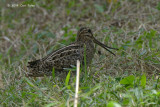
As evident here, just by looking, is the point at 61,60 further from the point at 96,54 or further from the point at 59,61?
the point at 96,54

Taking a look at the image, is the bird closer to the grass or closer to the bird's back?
the bird's back

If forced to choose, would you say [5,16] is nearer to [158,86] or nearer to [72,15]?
[72,15]

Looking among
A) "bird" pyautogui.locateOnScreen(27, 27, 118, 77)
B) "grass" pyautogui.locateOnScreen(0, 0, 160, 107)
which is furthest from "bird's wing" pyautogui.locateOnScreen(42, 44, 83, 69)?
"grass" pyautogui.locateOnScreen(0, 0, 160, 107)

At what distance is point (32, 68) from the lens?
4.30 metres

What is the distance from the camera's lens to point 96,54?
5.12m

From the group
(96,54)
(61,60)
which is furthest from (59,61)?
(96,54)

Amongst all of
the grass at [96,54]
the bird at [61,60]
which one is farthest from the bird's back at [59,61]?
the grass at [96,54]

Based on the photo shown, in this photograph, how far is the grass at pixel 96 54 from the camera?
10.3ft

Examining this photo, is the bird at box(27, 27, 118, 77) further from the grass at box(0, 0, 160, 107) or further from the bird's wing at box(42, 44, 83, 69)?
the grass at box(0, 0, 160, 107)

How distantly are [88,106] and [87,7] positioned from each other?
16.2 ft

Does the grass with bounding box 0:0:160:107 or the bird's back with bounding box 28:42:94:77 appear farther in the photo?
the bird's back with bounding box 28:42:94:77

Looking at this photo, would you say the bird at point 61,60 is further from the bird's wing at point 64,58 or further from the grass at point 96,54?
the grass at point 96,54

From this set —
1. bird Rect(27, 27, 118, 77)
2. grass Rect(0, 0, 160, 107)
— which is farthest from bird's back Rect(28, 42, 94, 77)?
grass Rect(0, 0, 160, 107)

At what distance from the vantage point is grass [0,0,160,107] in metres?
3.15
